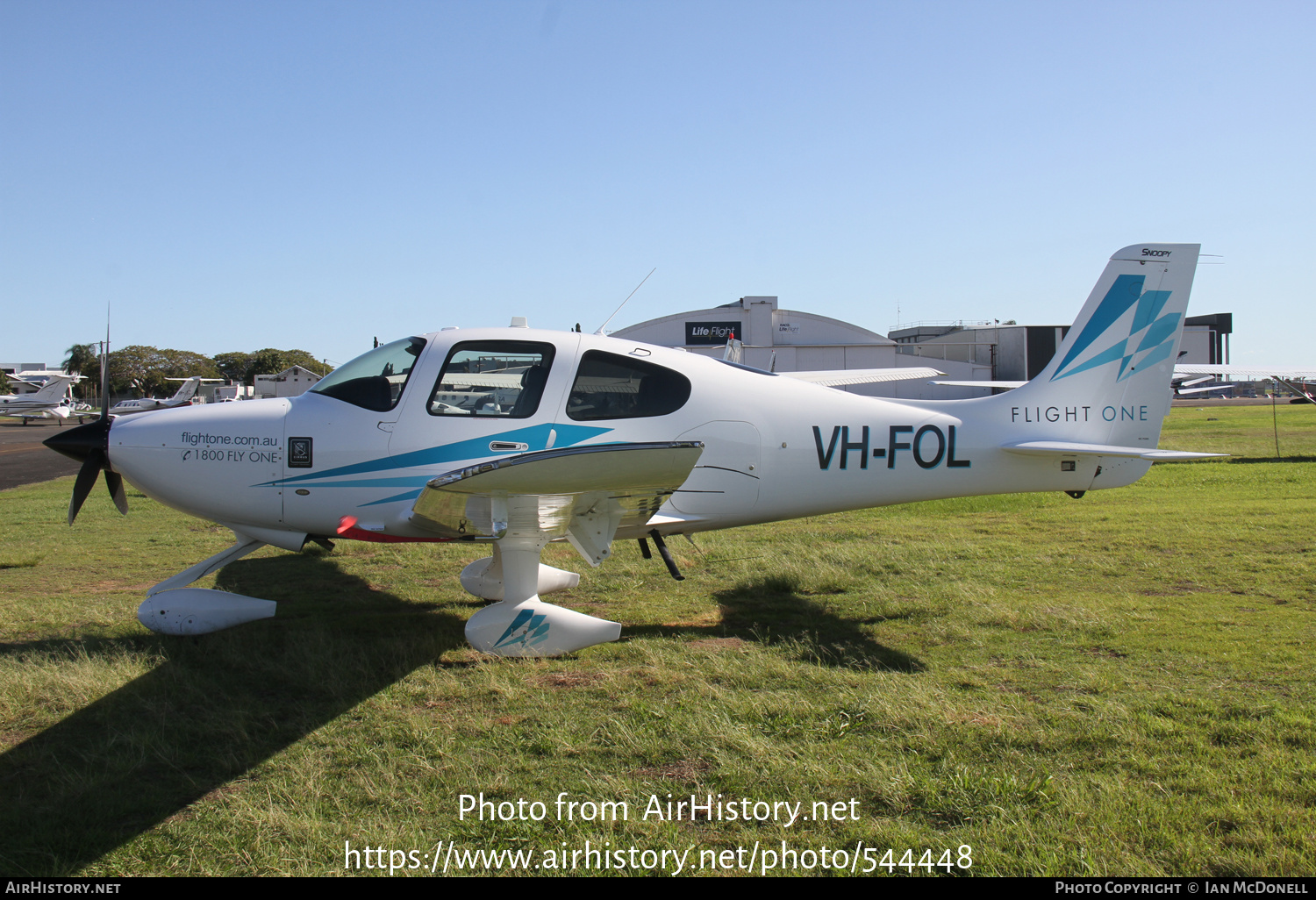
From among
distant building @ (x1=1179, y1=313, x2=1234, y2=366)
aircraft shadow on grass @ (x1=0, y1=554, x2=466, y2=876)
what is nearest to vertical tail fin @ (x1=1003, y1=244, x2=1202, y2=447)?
aircraft shadow on grass @ (x1=0, y1=554, x2=466, y2=876)

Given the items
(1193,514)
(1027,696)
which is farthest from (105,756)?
(1193,514)

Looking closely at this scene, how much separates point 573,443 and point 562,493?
120 centimetres

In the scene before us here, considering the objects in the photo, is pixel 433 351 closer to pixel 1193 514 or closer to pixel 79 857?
pixel 79 857

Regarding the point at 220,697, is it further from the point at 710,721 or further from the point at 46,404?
the point at 46,404

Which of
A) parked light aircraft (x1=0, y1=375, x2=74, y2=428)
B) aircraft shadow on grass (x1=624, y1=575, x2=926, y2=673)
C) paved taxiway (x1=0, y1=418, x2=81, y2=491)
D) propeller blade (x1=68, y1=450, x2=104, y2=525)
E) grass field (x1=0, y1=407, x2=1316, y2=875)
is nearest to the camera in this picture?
grass field (x1=0, y1=407, x2=1316, y2=875)

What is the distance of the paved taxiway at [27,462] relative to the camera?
18.5 metres

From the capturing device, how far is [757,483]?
6258 millimetres

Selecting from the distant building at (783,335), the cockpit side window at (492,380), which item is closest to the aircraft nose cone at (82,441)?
the cockpit side window at (492,380)

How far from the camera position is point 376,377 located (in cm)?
584

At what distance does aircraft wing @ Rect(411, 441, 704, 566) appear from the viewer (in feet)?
13.5

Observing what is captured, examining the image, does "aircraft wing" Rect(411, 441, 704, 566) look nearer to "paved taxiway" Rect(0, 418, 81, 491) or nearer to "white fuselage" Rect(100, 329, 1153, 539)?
"white fuselage" Rect(100, 329, 1153, 539)

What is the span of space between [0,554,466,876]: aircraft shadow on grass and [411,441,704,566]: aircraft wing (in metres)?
1.09

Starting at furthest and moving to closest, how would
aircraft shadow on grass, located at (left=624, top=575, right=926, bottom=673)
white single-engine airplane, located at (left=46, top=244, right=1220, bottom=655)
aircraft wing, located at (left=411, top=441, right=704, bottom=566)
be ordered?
1. white single-engine airplane, located at (left=46, top=244, right=1220, bottom=655)
2. aircraft shadow on grass, located at (left=624, top=575, right=926, bottom=673)
3. aircraft wing, located at (left=411, top=441, right=704, bottom=566)

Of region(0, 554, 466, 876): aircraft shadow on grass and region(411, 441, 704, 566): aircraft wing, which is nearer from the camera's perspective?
region(0, 554, 466, 876): aircraft shadow on grass
